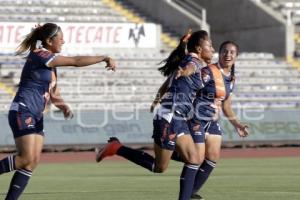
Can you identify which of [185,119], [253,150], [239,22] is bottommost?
[253,150]

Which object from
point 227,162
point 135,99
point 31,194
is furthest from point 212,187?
point 135,99

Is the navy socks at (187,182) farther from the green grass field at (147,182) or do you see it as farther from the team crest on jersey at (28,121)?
the team crest on jersey at (28,121)

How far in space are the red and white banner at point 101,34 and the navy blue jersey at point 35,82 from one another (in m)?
24.3

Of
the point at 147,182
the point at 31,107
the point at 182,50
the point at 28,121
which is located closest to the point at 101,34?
the point at 147,182

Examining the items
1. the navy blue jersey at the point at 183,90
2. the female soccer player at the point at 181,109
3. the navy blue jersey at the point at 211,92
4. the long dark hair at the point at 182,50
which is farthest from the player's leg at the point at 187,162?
the navy blue jersey at the point at 211,92

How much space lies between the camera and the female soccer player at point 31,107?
1031 cm

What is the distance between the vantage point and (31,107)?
10.4 m

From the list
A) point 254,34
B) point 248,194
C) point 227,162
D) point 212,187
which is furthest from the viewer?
point 254,34

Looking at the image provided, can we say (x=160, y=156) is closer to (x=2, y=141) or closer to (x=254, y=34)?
(x=2, y=141)

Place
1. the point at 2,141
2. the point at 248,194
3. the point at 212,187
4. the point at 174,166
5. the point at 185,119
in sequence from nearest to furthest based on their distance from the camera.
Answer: the point at 185,119, the point at 248,194, the point at 212,187, the point at 174,166, the point at 2,141

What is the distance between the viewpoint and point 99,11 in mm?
38500

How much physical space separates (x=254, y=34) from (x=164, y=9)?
393cm

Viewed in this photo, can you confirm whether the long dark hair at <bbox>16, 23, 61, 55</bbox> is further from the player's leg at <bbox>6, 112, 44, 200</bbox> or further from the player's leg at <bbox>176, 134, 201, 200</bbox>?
the player's leg at <bbox>176, 134, 201, 200</bbox>

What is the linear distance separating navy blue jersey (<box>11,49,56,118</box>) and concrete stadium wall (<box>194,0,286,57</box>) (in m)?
27.8
